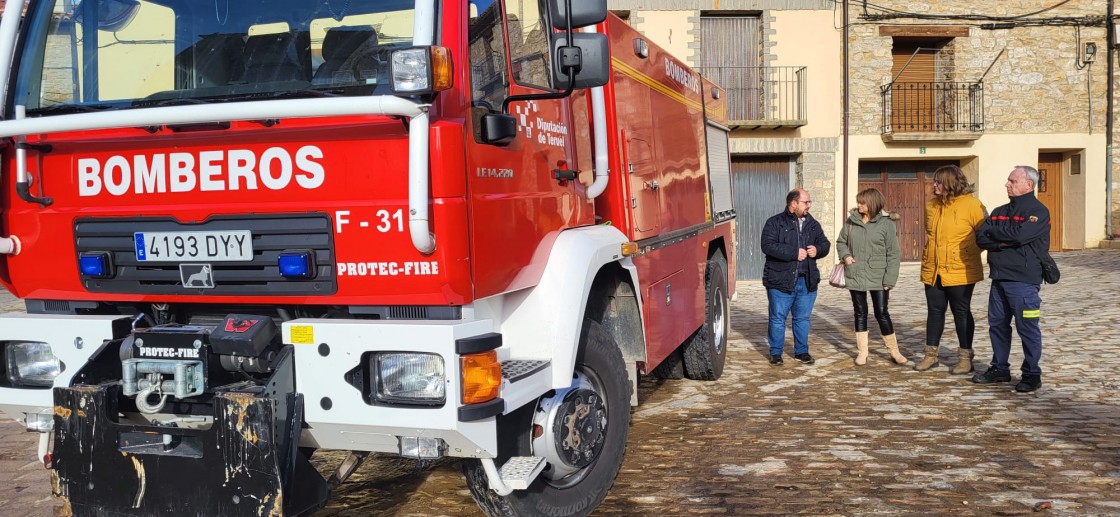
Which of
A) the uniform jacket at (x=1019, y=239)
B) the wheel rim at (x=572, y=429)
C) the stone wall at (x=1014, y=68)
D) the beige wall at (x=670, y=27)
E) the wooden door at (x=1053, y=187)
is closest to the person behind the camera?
the wheel rim at (x=572, y=429)

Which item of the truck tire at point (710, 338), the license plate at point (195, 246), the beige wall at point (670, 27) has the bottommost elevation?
the truck tire at point (710, 338)

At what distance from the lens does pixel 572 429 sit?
4.02 m

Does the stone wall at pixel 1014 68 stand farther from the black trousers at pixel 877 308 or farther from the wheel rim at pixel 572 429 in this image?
the wheel rim at pixel 572 429

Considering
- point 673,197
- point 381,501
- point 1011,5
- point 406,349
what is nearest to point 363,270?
point 406,349

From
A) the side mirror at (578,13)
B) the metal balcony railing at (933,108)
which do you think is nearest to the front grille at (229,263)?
the side mirror at (578,13)

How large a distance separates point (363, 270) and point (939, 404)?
5.12 m

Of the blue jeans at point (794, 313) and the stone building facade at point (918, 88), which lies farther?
the stone building facade at point (918, 88)

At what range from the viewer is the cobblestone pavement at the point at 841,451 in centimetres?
468

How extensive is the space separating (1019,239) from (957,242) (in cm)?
78

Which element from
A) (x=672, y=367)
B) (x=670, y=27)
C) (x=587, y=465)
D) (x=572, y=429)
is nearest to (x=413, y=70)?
(x=572, y=429)

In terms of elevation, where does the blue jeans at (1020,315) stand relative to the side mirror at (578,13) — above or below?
below

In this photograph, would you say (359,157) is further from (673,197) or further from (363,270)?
(673,197)

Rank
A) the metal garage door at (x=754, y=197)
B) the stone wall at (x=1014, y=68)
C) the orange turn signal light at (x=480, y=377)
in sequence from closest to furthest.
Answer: the orange turn signal light at (x=480, y=377)
the stone wall at (x=1014, y=68)
the metal garage door at (x=754, y=197)

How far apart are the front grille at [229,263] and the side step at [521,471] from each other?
39.0 inches
